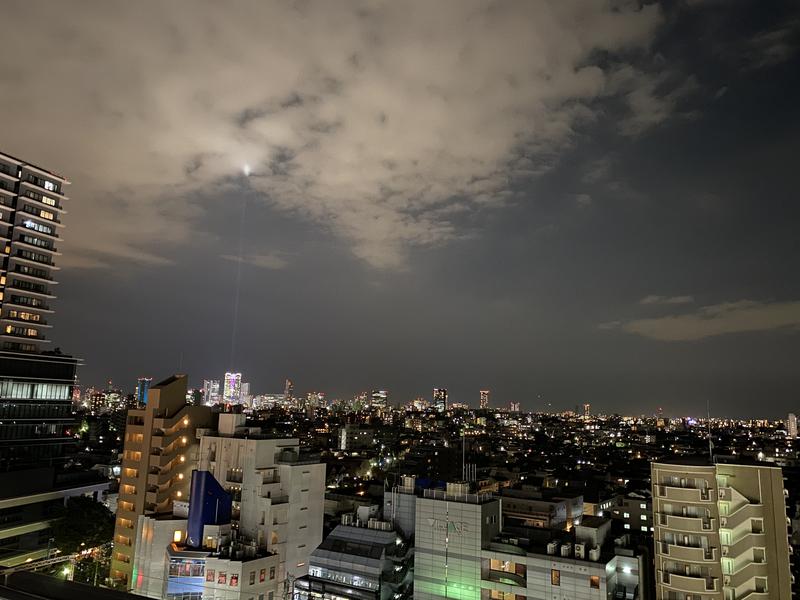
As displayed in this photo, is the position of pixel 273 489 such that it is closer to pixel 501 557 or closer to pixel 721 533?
pixel 501 557

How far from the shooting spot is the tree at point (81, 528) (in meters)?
38.7

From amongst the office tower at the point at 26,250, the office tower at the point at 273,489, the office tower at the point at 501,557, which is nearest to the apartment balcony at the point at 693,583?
the office tower at the point at 501,557

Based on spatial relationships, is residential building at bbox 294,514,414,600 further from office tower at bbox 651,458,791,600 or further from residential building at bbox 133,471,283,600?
office tower at bbox 651,458,791,600

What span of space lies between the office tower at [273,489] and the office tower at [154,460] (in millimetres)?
2630

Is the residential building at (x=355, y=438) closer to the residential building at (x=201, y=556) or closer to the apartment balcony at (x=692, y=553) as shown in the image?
the residential building at (x=201, y=556)

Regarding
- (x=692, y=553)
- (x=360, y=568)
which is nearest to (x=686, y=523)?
(x=692, y=553)

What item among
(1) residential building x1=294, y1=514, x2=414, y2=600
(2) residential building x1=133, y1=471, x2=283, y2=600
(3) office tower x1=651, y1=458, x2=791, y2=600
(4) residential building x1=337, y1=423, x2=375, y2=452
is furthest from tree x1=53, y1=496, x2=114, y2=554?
(4) residential building x1=337, y1=423, x2=375, y2=452

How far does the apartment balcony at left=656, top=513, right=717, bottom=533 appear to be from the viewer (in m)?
23.7

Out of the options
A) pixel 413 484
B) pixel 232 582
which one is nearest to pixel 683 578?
pixel 413 484

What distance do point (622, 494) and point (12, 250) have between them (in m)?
67.4

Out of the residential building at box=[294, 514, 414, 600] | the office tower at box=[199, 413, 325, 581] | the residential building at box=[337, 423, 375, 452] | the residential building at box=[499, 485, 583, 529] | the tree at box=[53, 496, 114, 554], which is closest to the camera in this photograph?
the residential building at box=[294, 514, 414, 600]

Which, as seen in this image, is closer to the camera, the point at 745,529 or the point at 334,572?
the point at 745,529

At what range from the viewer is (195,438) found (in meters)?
40.0

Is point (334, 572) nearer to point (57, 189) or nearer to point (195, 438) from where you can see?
point (195, 438)
